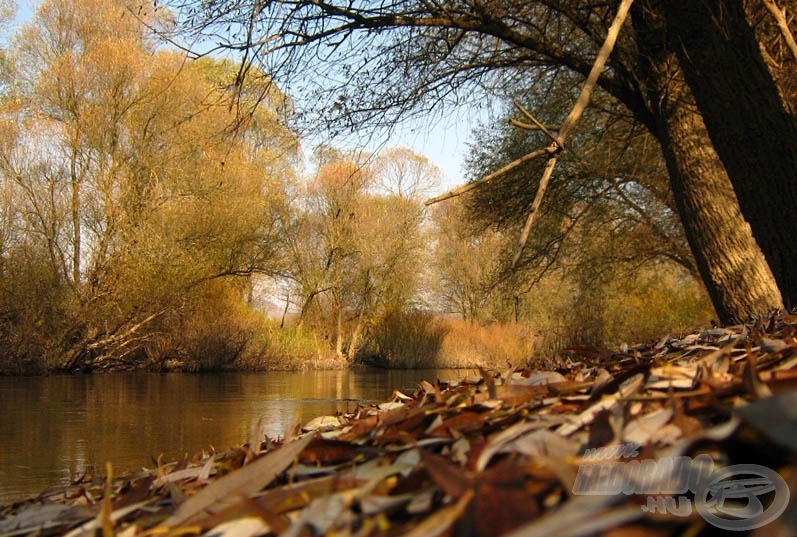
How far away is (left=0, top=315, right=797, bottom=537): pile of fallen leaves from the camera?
0.77 meters

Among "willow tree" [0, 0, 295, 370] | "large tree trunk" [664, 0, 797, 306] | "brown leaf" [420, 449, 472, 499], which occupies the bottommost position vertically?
"brown leaf" [420, 449, 472, 499]

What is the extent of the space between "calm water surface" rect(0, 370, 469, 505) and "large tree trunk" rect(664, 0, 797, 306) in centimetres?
228

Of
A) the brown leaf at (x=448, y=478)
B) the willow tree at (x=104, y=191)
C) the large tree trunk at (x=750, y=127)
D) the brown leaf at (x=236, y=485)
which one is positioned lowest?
the brown leaf at (x=236, y=485)

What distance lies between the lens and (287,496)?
3.27ft

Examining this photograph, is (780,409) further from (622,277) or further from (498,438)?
(622,277)

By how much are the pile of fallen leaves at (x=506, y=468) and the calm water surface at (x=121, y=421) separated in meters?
1.38

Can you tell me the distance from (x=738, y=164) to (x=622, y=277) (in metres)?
15.8

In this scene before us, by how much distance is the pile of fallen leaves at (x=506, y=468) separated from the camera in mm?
766

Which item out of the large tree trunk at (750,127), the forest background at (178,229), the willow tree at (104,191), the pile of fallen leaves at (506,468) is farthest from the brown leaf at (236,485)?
the willow tree at (104,191)

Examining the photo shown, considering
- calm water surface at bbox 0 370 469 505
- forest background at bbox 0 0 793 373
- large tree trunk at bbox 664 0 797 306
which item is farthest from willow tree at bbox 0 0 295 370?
large tree trunk at bbox 664 0 797 306

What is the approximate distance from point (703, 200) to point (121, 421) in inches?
259

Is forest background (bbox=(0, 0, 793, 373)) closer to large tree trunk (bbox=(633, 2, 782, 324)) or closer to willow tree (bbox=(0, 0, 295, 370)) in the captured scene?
willow tree (bbox=(0, 0, 295, 370))

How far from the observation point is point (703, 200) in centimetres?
533

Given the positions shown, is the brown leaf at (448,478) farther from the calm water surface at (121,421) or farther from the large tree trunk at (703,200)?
the large tree trunk at (703,200)
